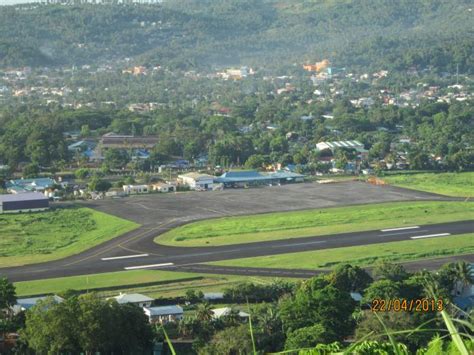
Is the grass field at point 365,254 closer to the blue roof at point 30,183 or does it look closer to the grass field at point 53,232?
the grass field at point 53,232

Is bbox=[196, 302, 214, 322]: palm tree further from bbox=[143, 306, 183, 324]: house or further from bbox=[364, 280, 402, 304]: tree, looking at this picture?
bbox=[364, 280, 402, 304]: tree

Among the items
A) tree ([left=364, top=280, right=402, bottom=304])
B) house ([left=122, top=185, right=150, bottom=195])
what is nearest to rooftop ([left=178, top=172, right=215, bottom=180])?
house ([left=122, top=185, right=150, bottom=195])

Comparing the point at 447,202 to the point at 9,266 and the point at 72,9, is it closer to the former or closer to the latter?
the point at 9,266

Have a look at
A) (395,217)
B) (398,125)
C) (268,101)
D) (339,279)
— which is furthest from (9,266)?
(268,101)

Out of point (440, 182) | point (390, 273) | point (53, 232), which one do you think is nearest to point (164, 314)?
point (390, 273)

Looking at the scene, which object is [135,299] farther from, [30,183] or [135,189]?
[30,183]
